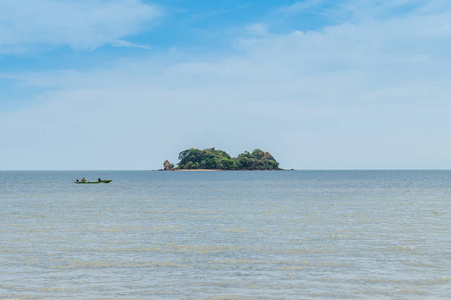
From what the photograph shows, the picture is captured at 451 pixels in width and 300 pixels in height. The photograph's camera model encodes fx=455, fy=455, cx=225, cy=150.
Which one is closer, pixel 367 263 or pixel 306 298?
pixel 306 298

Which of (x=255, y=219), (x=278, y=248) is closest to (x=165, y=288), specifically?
(x=278, y=248)

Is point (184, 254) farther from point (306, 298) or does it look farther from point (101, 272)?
point (306, 298)

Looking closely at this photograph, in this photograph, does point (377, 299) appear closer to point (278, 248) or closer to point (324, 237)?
point (278, 248)

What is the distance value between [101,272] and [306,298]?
8084mm

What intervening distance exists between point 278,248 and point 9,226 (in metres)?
20.4

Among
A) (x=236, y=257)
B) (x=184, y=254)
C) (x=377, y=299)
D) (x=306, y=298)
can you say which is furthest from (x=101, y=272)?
(x=377, y=299)

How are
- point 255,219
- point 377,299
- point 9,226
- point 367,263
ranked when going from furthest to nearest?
point 255,219 < point 9,226 < point 367,263 < point 377,299

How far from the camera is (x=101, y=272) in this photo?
17484 mm

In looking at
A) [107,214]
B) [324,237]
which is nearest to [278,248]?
[324,237]

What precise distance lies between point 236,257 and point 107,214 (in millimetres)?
24316

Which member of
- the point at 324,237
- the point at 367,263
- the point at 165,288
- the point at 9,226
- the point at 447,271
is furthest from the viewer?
the point at 9,226

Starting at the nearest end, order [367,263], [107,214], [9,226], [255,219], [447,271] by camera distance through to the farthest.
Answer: [447,271] → [367,263] → [9,226] → [255,219] → [107,214]

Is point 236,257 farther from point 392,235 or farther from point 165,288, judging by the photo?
point 392,235

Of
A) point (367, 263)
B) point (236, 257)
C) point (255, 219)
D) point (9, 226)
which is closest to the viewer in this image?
point (367, 263)
